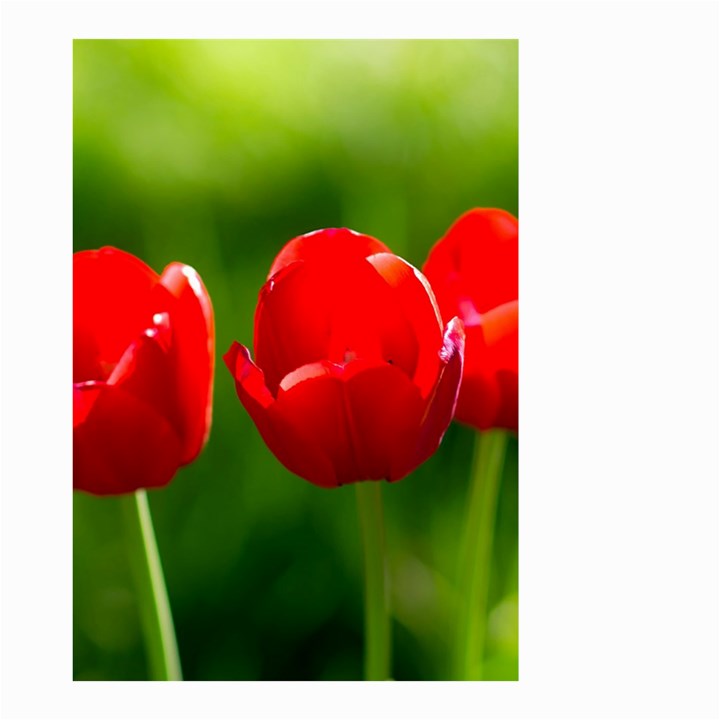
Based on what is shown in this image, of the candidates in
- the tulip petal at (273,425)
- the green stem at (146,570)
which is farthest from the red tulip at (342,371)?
the green stem at (146,570)

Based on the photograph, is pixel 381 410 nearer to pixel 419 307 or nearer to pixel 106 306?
pixel 419 307

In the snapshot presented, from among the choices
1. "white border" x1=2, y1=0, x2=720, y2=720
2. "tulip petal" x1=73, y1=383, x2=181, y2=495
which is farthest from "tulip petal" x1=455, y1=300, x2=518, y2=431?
"tulip petal" x1=73, y1=383, x2=181, y2=495

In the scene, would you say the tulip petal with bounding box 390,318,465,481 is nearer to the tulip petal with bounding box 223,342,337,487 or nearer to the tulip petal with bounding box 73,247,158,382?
the tulip petal with bounding box 223,342,337,487

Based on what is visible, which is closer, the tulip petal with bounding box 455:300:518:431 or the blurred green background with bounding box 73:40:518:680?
the tulip petal with bounding box 455:300:518:431

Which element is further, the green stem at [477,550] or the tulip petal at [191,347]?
the green stem at [477,550]
